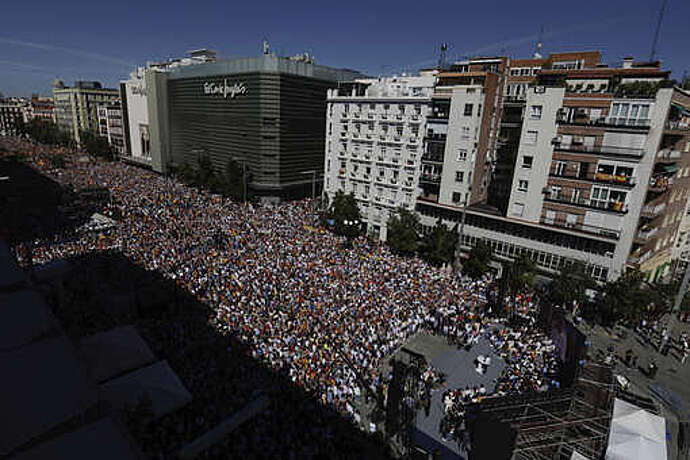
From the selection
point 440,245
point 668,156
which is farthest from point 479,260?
point 668,156

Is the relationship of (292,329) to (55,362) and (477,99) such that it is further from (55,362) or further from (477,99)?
(477,99)

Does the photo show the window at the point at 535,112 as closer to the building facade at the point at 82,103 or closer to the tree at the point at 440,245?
the tree at the point at 440,245

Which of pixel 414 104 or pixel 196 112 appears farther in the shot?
pixel 196 112

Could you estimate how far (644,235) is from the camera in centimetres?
3036

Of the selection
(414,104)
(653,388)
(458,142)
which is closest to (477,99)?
(458,142)

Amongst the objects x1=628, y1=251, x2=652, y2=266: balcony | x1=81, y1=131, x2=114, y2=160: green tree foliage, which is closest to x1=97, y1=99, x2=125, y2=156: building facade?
x1=81, y1=131, x2=114, y2=160: green tree foliage

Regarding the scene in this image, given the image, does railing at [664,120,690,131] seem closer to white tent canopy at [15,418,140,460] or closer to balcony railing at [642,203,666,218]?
balcony railing at [642,203,666,218]

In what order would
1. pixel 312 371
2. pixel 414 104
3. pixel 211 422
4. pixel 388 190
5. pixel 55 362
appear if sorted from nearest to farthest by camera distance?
pixel 55 362 < pixel 211 422 < pixel 312 371 < pixel 414 104 < pixel 388 190

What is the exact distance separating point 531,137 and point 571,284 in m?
13.1

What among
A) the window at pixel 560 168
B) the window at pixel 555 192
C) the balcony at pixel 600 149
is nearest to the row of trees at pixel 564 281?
the window at pixel 555 192

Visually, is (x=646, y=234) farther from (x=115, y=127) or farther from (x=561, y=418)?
(x=115, y=127)

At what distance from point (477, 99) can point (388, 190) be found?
540 inches

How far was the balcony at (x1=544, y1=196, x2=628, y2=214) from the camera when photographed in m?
29.0

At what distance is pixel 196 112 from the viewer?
6750cm
